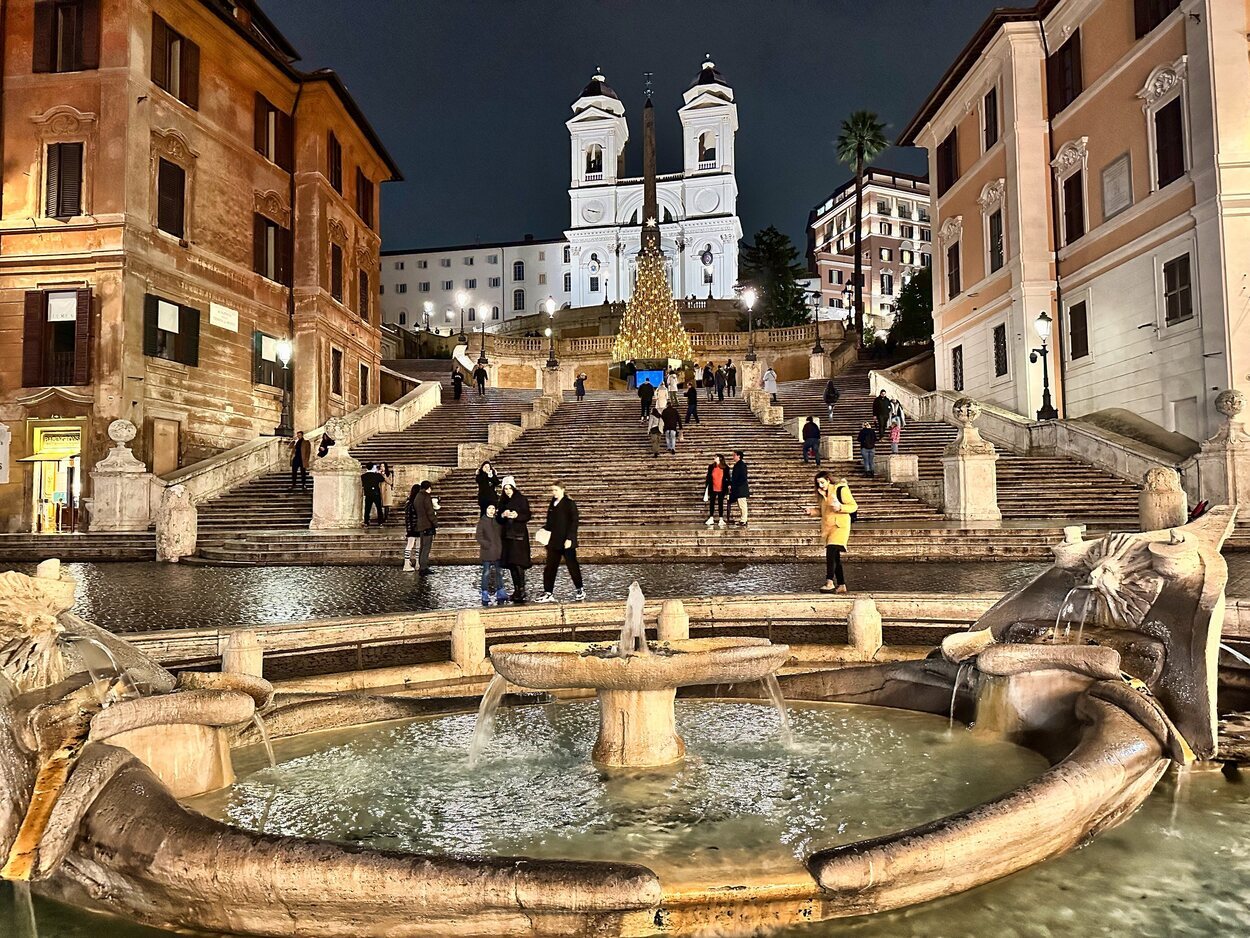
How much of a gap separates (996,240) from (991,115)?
4333mm

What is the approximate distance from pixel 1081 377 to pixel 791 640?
22.0 metres

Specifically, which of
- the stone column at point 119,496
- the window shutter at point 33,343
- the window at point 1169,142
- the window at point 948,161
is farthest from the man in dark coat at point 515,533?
the window at point 948,161

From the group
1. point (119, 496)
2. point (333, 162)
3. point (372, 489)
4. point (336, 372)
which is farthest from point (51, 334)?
point (333, 162)

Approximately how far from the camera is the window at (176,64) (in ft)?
81.3

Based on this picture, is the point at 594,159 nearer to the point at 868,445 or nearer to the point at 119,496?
the point at 868,445

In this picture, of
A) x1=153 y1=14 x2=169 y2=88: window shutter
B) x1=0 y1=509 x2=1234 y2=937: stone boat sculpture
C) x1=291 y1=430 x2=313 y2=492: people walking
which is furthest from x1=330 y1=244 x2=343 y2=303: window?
x1=0 y1=509 x2=1234 y2=937: stone boat sculpture

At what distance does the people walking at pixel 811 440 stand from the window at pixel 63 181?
20.7 metres

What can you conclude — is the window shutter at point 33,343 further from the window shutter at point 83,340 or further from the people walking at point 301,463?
the people walking at point 301,463

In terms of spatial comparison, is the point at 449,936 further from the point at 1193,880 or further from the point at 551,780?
the point at 1193,880

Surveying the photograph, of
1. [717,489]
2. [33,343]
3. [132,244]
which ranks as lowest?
[717,489]

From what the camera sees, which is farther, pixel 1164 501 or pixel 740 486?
pixel 740 486

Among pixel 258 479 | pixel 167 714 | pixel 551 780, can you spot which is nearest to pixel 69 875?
pixel 167 714

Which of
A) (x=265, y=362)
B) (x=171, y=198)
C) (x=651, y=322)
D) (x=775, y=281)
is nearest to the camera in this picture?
(x=171, y=198)

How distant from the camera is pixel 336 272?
108 feet
